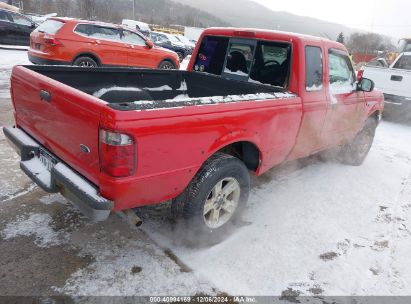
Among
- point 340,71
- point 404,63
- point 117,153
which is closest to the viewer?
point 117,153

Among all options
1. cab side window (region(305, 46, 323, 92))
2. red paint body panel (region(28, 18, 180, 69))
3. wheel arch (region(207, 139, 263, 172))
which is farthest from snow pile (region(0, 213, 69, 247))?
red paint body panel (region(28, 18, 180, 69))

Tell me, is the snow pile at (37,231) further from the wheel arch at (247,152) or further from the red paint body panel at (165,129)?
the wheel arch at (247,152)

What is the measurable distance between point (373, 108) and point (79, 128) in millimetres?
4885

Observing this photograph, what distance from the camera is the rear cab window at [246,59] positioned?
398 centimetres

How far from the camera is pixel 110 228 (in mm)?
3383

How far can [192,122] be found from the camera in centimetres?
263

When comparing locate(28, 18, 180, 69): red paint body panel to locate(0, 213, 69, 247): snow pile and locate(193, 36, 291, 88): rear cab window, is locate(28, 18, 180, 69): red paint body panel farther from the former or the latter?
locate(0, 213, 69, 247): snow pile

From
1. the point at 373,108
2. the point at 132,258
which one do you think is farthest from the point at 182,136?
the point at 373,108

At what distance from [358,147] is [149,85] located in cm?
363

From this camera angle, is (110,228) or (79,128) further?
(110,228)

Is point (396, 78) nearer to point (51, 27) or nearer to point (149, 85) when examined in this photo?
point (149, 85)

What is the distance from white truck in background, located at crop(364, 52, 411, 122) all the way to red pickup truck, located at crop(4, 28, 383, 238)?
476 centimetres

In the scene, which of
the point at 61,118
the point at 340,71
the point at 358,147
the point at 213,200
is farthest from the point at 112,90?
the point at 358,147

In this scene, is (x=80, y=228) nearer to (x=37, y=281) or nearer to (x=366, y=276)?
(x=37, y=281)
